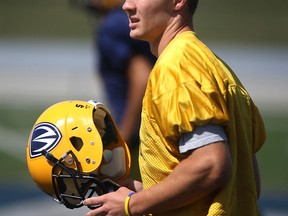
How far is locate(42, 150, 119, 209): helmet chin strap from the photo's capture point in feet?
10.1

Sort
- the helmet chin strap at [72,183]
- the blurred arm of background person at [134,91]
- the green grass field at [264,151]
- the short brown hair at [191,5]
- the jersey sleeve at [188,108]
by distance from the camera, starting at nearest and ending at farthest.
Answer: the jersey sleeve at [188,108] < the helmet chin strap at [72,183] < the short brown hair at [191,5] < the blurred arm of background person at [134,91] < the green grass field at [264,151]

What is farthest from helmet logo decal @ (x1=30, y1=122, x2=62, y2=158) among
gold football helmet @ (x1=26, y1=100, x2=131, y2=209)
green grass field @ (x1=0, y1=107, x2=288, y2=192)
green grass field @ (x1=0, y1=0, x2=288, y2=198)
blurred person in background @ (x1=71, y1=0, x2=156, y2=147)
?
green grass field @ (x1=0, y1=0, x2=288, y2=198)

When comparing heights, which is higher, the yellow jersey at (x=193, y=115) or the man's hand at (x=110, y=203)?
the yellow jersey at (x=193, y=115)

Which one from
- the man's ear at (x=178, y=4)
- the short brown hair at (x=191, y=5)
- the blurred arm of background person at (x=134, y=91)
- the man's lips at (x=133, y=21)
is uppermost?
the man's ear at (x=178, y=4)

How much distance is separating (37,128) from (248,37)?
17.0 meters

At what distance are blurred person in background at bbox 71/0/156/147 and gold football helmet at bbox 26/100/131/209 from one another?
1.82 m

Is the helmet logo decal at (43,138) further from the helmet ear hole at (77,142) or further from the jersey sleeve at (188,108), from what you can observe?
the jersey sleeve at (188,108)

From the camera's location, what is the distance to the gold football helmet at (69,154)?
3.10m

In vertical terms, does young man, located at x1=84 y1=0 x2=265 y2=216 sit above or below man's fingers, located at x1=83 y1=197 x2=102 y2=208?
above

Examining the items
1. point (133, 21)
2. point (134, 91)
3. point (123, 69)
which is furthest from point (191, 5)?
point (123, 69)

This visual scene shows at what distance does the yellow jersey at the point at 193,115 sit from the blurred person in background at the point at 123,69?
6.23 ft

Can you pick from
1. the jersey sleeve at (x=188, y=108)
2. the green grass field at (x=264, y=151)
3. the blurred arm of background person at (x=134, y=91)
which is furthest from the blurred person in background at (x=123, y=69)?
the green grass field at (x=264, y=151)

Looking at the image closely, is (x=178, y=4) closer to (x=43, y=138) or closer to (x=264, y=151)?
(x=43, y=138)

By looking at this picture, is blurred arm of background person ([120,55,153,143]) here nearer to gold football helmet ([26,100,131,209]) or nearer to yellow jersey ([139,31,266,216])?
gold football helmet ([26,100,131,209])
